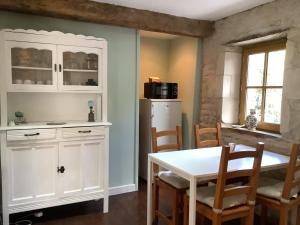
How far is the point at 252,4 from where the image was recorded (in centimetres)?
290

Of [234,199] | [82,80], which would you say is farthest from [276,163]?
[82,80]

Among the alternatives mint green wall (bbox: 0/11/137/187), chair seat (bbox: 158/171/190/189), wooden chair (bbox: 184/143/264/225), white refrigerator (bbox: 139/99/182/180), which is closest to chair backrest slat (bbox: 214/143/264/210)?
wooden chair (bbox: 184/143/264/225)

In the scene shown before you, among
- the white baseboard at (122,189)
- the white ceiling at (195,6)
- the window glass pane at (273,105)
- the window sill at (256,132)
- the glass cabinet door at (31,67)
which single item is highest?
the white ceiling at (195,6)

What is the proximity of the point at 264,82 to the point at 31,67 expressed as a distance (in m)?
2.65

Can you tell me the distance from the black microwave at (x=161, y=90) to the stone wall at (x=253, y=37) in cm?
45

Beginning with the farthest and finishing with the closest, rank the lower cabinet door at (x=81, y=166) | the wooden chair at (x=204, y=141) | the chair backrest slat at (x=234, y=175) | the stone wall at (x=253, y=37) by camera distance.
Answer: the wooden chair at (x=204, y=141) → the lower cabinet door at (x=81, y=166) → the stone wall at (x=253, y=37) → the chair backrest slat at (x=234, y=175)

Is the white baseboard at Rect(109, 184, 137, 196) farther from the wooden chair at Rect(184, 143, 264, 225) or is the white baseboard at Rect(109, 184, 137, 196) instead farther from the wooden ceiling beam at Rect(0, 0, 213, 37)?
the wooden ceiling beam at Rect(0, 0, 213, 37)

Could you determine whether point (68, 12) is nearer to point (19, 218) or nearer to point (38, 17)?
point (38, 17)

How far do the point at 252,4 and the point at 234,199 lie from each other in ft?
6.93

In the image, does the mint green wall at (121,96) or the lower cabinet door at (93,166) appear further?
the mint green wall at (121,96)

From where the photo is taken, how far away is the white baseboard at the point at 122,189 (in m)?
3.44

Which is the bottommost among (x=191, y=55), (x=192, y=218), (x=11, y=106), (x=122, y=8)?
(x=192, y=218)

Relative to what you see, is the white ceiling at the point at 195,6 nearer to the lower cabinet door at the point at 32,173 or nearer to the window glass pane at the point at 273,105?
the window glass pane at the point at 273,105

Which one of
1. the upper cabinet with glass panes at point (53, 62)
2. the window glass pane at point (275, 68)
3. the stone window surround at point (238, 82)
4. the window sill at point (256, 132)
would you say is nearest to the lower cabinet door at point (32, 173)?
the upper cabinet with glass panes at point (53, 62)
